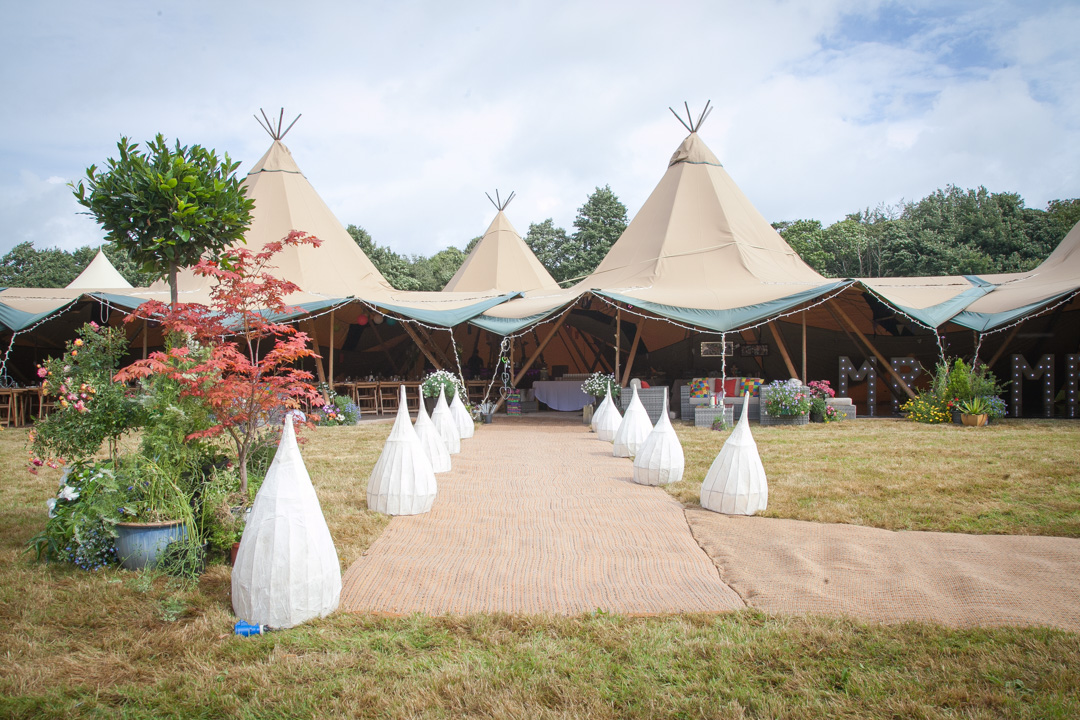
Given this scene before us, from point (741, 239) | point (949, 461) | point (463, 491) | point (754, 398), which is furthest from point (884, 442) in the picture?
point (741, 239)

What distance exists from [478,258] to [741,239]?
7.63 m

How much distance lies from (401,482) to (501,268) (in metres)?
13.6

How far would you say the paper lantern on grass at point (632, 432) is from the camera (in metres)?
7.59

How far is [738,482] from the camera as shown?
15.8ft

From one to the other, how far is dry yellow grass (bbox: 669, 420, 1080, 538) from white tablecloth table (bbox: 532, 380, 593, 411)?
483cm

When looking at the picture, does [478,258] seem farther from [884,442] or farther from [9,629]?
[9,629]

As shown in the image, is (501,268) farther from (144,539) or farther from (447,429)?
(144,539)

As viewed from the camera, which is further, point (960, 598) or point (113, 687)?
point (960, 598)

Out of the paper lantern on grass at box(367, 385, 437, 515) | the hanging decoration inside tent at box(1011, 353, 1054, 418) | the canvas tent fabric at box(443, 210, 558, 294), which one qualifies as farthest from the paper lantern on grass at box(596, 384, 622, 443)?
the canvas tent fabric at box(443, 210, 558, 294)

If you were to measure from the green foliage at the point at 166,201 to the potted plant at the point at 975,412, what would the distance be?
9956 mm

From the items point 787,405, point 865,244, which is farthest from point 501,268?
point 865,244

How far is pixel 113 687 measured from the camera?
2.41m

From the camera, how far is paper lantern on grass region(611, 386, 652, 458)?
24.9ft

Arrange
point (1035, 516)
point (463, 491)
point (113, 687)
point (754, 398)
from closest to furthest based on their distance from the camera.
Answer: point (113, 687) < point (1035, 516) < point (463, 491) < point (754, 398)
